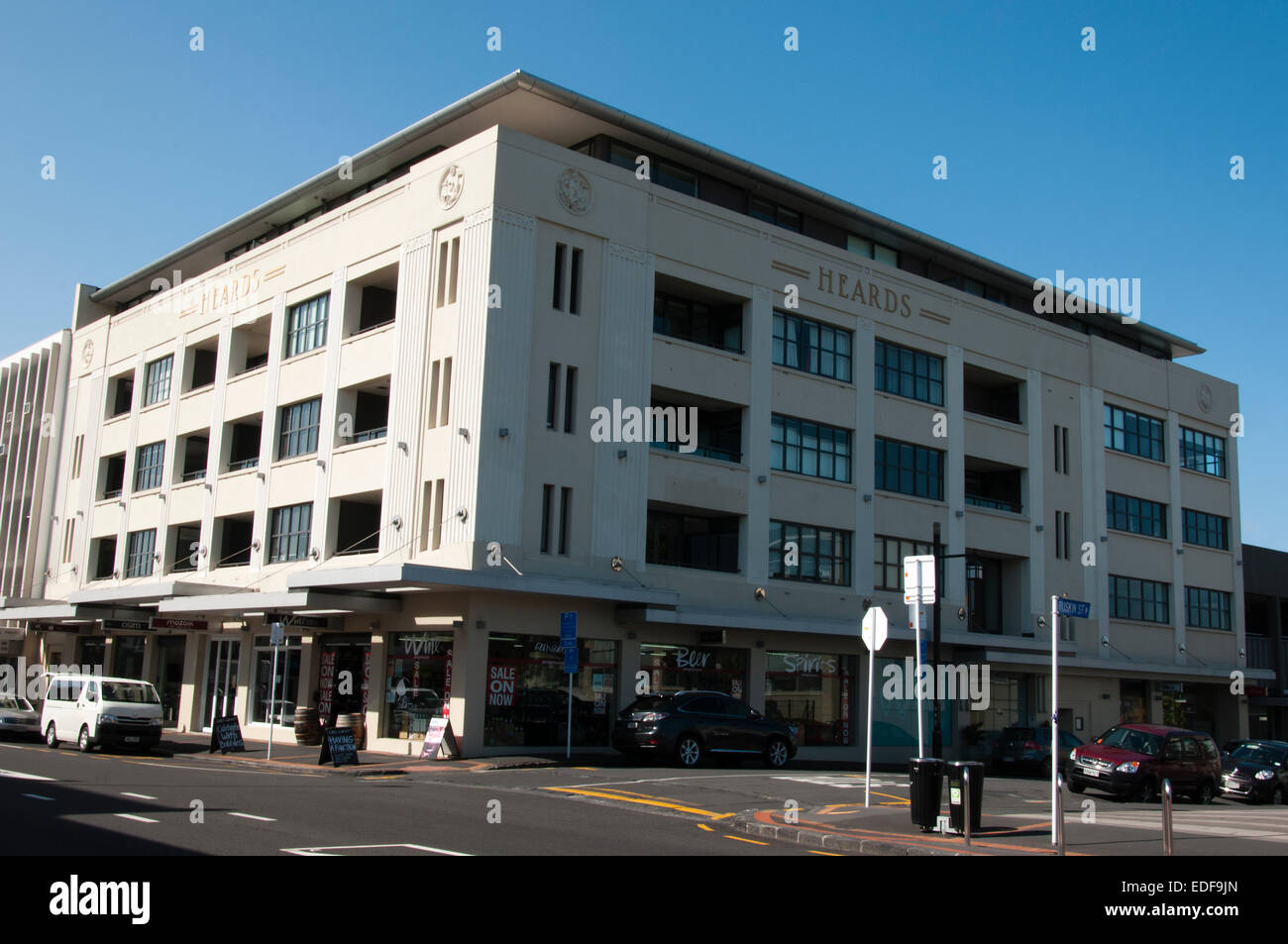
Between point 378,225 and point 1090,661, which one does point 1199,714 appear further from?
point 378,225

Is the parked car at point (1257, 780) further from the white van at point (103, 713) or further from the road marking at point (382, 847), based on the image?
the white van at point (103, 713)

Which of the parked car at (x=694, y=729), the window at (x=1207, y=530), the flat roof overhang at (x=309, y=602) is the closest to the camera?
the parked car at (x=694, y=729)

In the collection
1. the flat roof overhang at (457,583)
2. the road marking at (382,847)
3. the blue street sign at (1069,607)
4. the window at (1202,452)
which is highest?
the window at (1202,452)

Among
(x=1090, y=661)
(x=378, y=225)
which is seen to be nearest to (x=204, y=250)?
(x=378, y=225)

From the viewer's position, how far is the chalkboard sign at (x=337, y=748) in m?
25.3

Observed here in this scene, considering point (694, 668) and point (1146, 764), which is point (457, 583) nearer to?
point (694, 668)

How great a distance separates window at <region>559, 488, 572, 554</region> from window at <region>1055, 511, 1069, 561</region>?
20940mm

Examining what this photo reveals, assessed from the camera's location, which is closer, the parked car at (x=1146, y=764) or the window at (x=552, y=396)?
the parked car at (x=1146, y=764)

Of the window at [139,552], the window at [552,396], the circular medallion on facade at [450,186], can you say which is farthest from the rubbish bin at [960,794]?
the window at [139,552]

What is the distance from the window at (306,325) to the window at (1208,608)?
3469cm

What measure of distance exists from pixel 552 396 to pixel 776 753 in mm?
10389

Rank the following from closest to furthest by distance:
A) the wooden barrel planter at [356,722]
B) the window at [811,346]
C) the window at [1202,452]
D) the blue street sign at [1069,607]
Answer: the blue street sign at [1069,607] < the wooden barrel planter at [356,722] < the window at [811,346] < the window at [1202,452]

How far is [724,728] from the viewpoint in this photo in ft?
88.0
